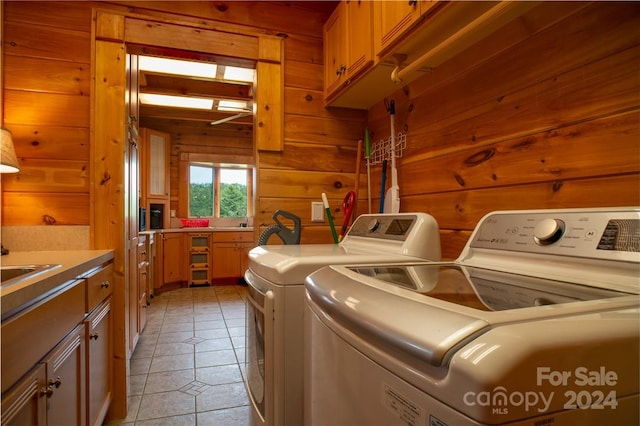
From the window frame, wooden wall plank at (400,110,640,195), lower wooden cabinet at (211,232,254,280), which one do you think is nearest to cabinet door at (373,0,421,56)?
wooden wall plank at (400,110,640,195)

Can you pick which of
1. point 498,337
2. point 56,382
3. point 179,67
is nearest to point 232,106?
point 179,67

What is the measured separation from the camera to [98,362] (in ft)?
5.08

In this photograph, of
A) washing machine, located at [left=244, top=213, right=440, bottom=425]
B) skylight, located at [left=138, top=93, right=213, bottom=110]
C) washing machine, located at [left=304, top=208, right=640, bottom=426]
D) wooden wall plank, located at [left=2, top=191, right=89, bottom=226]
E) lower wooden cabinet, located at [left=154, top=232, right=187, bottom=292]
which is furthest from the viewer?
lower wooden cabinet, located at [left=154, top=232, right=187, bottom=292]

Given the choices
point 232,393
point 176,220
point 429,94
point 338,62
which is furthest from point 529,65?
point 176,220

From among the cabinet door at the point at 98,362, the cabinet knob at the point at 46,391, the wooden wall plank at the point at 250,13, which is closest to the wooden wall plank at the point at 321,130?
the wooden wall plank at the point at 250,13

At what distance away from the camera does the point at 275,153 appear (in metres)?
2.04

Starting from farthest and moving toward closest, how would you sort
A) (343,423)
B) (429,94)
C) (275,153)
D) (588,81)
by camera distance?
(275,153) < (429,94) < (588,81) < (343,423)

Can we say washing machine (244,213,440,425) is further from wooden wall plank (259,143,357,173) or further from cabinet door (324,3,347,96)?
cabinet door (324,3,347,96)

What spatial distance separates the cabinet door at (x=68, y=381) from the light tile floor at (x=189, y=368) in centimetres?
65

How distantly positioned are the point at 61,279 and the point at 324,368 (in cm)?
91

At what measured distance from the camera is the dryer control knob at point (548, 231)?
850 millimetres

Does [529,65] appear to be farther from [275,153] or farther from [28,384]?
[28,384]

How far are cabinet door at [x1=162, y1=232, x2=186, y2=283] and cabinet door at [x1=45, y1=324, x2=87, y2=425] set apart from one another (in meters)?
3.56

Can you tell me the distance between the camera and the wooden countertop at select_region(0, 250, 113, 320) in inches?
31.5
